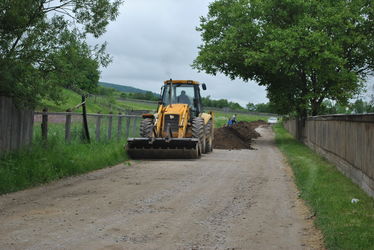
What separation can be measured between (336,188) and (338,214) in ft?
10.0

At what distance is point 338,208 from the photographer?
874 cm

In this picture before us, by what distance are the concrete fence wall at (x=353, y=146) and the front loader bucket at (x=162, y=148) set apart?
477cm

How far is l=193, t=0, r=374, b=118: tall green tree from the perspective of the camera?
28078mm

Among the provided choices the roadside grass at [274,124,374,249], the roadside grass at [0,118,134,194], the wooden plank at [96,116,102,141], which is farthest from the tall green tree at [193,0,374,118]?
the roadside grass at [274,124,374,249]

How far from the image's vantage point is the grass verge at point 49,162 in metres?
10.8

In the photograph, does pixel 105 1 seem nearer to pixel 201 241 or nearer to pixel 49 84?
pixel 49 84

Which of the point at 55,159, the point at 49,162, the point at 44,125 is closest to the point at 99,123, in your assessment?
the point at 44,125

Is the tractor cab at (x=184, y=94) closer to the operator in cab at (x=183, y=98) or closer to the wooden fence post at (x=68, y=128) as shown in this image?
the operator in cab at (x=183, y=98)

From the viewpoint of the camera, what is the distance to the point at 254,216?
27.4 ft

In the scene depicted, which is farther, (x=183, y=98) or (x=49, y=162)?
(x=183, y=98)

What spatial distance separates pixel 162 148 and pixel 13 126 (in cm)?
685

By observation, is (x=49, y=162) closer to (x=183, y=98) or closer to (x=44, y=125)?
(x=44, y=125)

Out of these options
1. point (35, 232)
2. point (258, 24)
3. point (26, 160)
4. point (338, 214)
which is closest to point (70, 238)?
point (35, 232)

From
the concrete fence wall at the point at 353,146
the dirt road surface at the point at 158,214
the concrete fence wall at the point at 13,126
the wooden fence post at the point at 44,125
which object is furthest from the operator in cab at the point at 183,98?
the concrete fence wall at the point at 13,126
